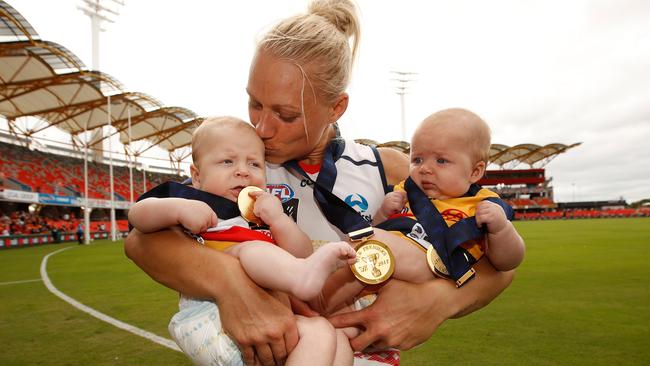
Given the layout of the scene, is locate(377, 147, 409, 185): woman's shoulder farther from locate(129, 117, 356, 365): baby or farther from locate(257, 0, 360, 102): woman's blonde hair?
locate(129, 117, 356, 365): baby

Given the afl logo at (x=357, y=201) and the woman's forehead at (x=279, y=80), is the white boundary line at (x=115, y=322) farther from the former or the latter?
the woman's forehead at (x=279, y=80)

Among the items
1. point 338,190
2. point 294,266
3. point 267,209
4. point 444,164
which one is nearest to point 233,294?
point 294,266

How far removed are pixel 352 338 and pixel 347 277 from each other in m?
0.24

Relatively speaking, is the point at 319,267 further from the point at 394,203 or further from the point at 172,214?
the point at 394,203

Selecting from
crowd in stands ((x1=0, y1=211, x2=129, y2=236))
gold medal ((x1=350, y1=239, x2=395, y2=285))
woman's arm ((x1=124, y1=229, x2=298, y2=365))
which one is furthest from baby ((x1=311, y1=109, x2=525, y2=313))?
crowd in stands ((x1=0, y1=211, x2=129, y2=236))

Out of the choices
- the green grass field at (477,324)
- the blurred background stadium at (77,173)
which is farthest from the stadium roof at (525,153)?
the green grass field at (477,324)

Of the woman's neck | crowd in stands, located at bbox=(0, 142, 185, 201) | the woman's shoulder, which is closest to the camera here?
the woman's neck

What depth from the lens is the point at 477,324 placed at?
18.1 ft

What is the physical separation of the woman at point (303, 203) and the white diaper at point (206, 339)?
0.20 ft

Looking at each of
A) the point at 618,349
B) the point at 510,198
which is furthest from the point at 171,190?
the point at 510,198

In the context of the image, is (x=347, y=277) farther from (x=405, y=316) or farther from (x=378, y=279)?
(x=405, y=316)

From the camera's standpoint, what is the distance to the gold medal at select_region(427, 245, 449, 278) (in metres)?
1.93

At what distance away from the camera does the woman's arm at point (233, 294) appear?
5.08 ft

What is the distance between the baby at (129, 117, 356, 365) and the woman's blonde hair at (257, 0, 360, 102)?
38cm
